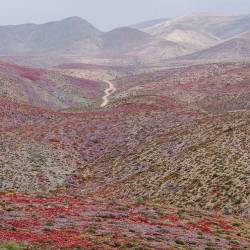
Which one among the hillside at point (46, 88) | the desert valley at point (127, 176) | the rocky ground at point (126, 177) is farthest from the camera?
the hillside at point (46, 88)

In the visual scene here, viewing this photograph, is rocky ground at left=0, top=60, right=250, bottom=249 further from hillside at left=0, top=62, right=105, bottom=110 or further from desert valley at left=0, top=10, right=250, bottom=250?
hillside at left=0, top=62, right=105, bottom=110

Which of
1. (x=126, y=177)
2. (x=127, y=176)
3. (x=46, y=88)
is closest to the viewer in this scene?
(x=126, y=177)

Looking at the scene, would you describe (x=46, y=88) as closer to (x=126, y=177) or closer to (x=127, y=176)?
(x=127, y=176)

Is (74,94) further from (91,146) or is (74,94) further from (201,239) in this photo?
(201,239)

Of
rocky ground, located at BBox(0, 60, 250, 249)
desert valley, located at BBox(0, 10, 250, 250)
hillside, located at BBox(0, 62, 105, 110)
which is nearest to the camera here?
desert valley, located at BBox(0, 10, 250, 250)

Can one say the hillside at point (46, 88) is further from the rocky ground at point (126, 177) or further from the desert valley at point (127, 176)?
the rocky ground at point (126, 177)

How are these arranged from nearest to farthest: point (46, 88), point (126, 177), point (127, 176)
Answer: point (126, 177), point (127, 176), point (46, 88)

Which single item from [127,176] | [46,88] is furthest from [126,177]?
[46,88]

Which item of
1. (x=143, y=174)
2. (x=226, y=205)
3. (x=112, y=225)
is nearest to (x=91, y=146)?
(x=143, y=174)

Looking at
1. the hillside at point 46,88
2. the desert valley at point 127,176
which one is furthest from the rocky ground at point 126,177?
the hillside at point 46,88

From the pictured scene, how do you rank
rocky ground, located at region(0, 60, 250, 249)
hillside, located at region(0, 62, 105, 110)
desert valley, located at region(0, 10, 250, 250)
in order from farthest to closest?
hillside, located at region(0, 62, 105, 110) < rocky ground, located at region(0, 60, 250, 249) < desert valley, located at region(0, 10, 250, 250)

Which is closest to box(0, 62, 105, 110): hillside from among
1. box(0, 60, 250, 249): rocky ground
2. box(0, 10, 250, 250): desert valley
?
box(0, 10, 250, 250): desert valley
